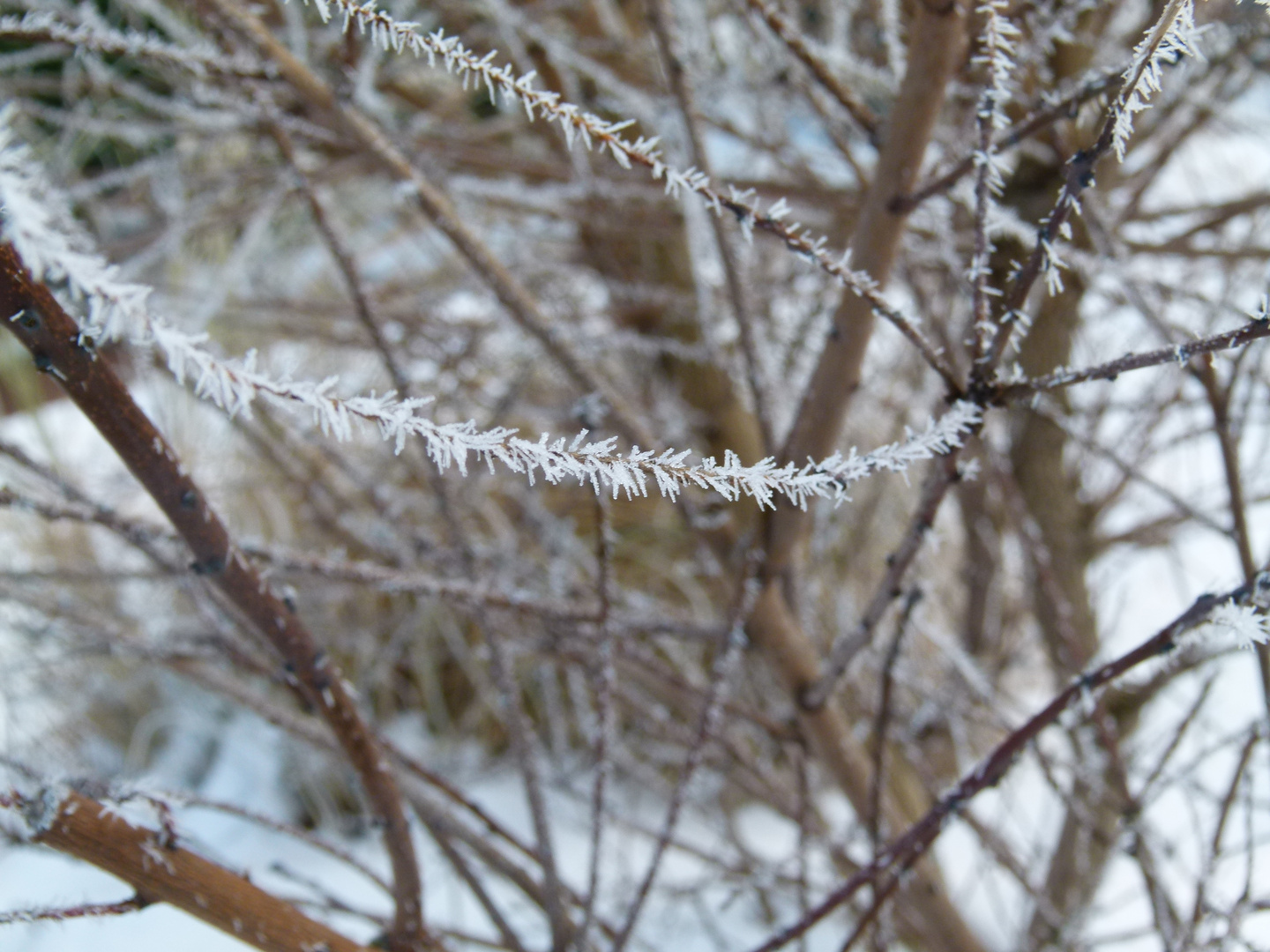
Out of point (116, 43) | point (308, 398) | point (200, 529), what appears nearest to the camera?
point (308, 398)

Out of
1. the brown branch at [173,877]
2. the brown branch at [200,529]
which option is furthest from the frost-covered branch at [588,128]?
the brown branch at [173,877]

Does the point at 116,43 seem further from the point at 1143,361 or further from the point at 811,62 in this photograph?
the point at 1143,361

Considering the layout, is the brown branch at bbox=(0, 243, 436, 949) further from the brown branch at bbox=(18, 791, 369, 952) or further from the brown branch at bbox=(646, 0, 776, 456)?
the brown branch at bbox=(646, 0, 776, 456)

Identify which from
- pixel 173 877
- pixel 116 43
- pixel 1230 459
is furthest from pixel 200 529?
pixel 1230 459

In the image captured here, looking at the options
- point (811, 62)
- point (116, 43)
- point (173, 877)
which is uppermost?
point (811, 62)

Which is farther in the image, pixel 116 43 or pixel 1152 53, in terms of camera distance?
pixel 116 43

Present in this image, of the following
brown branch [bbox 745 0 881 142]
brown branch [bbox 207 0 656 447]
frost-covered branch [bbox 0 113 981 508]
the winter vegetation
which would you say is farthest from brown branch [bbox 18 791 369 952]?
brown branch [bbox 745 0 881 142]

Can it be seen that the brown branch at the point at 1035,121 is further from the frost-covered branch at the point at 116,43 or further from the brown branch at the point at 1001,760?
the frost-covered branch at the point at 116,43
